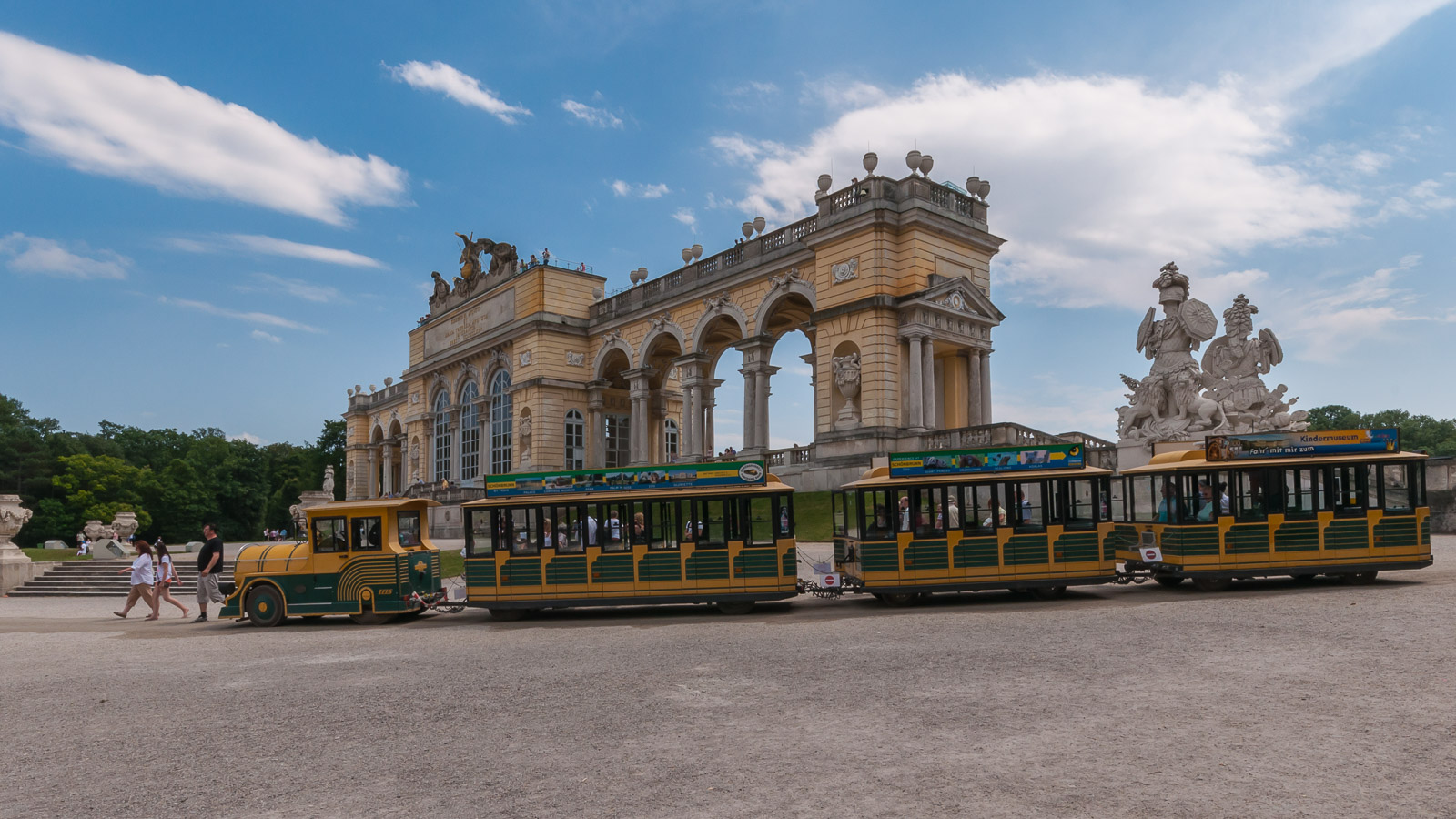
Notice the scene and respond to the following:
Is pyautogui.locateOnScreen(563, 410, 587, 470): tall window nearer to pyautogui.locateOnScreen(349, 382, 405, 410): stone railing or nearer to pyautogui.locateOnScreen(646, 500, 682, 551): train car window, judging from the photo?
pyautogui.locateOnScreen(349, 382, 405, 410): stone railing

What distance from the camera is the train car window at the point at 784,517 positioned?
572 inches

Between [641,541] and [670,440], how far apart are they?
3174cm

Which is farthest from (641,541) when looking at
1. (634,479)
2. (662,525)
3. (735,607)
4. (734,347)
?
(734,347)

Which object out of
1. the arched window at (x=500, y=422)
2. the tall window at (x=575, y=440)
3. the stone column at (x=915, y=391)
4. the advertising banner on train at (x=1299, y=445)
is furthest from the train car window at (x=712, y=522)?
the arched window at (x=500, y=422)

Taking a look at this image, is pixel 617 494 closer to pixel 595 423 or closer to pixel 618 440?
pixel 595 423

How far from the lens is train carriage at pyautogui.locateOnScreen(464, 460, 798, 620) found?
47.6ft

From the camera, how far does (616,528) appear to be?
48.3 feet

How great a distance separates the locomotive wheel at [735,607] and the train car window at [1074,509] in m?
5.20

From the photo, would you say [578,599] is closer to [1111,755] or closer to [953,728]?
[953,728]

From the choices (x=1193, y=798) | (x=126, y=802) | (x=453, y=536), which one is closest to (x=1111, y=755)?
(x=1193, y=798)

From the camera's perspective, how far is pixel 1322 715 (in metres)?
6.58

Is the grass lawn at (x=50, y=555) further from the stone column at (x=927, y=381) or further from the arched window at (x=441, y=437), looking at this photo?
the stone column at (x=927, y=381)

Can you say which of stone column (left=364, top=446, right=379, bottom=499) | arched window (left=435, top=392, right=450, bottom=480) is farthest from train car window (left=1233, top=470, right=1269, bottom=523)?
stone column (left=364, top=446, right=379, bottom=499)

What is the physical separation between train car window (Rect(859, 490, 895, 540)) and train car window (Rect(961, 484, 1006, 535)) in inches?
47.4
